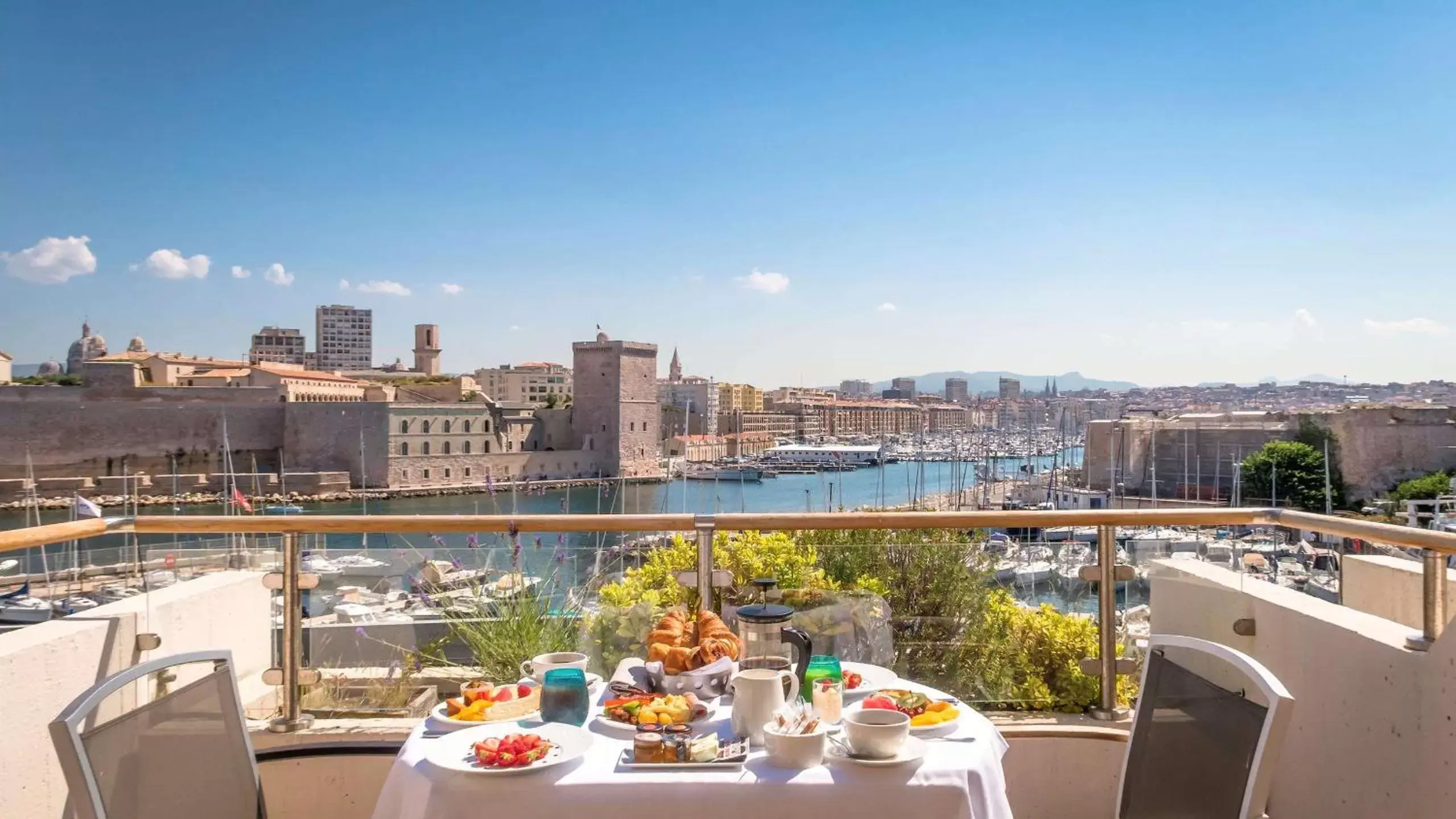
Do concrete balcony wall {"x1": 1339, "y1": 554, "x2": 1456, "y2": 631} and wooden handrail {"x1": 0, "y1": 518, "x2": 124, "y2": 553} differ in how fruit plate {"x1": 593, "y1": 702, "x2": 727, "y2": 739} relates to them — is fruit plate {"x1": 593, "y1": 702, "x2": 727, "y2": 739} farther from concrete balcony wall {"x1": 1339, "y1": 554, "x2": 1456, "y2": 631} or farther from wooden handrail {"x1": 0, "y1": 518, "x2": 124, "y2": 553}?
concrete balcony wall {"x1": 1339, "y1": 554, "x2": 1456, "y2": 631}

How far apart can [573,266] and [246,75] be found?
1527 cm

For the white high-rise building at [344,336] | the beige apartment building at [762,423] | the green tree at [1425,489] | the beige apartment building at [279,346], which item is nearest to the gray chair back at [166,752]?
the green tree at [1425,489]

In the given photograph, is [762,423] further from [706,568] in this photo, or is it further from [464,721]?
[464,721]

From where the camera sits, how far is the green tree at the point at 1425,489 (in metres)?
26.0

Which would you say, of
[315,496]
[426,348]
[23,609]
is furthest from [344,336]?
[23,609]

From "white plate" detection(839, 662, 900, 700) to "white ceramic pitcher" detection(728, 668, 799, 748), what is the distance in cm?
26

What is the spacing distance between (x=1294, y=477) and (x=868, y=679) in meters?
34.2

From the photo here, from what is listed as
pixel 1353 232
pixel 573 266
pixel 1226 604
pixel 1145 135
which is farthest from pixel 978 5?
pixel 573 266

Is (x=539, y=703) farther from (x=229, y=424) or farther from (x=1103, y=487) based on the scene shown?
(x=229, y=424)

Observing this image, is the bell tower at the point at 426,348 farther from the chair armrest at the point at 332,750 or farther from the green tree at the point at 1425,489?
the chair armrest at the point at 332,750

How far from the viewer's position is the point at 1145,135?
37.9 feet

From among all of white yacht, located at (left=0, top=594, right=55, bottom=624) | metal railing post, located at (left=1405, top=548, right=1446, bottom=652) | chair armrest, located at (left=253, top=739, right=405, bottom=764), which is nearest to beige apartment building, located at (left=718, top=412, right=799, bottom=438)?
white yacht, located at (left=0, top=594, right=55, bottom=624)

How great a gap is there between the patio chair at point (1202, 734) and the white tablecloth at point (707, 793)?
0.42 m

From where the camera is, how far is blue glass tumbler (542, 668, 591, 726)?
1500 millimetres
